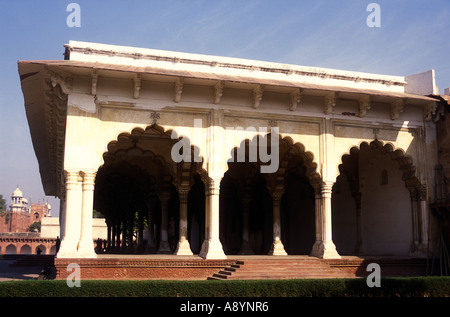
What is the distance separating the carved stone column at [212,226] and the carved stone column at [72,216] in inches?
123

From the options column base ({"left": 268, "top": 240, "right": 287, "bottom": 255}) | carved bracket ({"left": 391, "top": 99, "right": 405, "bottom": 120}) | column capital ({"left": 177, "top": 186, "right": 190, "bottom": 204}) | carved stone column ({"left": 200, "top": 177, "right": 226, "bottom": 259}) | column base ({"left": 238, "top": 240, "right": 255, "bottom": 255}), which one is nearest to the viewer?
carved stone column ({"left": 200, "top": 177, "right": 226, "bottom": 259})

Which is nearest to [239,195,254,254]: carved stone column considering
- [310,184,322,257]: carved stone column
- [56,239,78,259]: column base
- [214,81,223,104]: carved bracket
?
[310,184,322,257]: carved stone column

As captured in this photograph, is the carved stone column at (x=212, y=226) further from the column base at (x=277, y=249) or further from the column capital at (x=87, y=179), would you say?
the column base at (x=277, y=249)

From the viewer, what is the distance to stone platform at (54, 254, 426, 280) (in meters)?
11.6

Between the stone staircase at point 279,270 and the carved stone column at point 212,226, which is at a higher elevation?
the carved stone column at point 212,226

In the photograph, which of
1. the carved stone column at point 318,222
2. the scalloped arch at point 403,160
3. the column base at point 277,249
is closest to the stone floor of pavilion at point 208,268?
the carved stone column at point 318,222

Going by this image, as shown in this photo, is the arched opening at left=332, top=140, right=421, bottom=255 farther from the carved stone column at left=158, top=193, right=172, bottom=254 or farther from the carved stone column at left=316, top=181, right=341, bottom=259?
the carved stone column at left=158, top=193, right=172, bottom=254

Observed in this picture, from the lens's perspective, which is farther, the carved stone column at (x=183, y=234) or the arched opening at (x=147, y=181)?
the arched opening at (x=147, y=181)

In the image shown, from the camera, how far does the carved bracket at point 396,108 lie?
47.6 feet

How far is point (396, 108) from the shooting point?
14609 mm

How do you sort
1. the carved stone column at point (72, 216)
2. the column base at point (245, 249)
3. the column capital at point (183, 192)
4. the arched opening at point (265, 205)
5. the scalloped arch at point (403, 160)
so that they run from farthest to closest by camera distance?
the column base at point (245, 249)
the arched opening at point (265, 205)
the column capital at point (183, 192)
the scalloped arch at point (403, 160)
the carved stone column at point (72, 216)

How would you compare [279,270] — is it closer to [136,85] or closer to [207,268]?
[207,268]

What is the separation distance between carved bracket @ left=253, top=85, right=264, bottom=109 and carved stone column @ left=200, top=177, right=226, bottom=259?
7.09 feet
